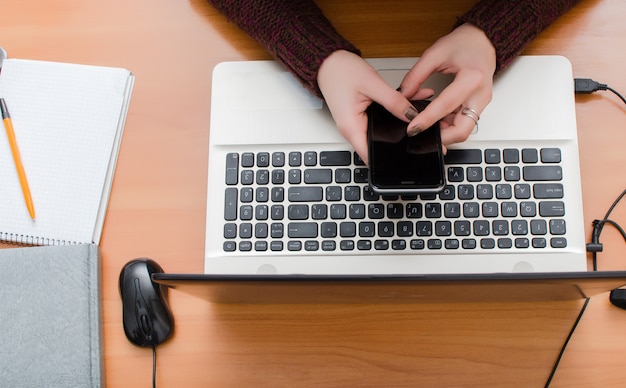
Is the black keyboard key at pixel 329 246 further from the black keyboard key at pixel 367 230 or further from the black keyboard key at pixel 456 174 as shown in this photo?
the black keyboard key at pixel 456 174

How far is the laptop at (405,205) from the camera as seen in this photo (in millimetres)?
598

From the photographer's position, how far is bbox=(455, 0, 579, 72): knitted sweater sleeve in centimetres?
63

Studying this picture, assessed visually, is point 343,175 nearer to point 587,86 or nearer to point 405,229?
point 405,229

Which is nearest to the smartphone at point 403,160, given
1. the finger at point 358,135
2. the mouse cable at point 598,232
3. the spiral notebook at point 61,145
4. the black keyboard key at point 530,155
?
the finger at point 358,135

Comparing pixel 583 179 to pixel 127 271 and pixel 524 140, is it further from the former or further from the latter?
pixel 127 271

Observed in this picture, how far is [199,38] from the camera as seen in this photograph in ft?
2.34

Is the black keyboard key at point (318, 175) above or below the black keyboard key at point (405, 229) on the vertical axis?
above

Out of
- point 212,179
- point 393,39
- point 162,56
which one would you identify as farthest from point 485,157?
point 162,56

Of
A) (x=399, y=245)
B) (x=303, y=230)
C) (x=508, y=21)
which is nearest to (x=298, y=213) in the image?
(x=303, y=230)

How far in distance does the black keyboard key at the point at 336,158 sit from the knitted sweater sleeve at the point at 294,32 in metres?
0.08

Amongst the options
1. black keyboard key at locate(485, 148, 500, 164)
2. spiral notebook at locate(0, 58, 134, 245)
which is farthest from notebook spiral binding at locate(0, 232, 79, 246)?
black keyboard key at locate(485, 148, 500, 164)

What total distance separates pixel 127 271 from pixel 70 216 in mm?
106

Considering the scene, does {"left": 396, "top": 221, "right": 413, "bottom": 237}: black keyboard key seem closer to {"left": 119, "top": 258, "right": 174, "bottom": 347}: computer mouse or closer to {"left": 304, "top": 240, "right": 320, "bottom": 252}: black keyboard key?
{"left": 304, "top": 240, "right": 320, "bottom": 252}: black keyboard key

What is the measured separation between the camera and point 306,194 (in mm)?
614
